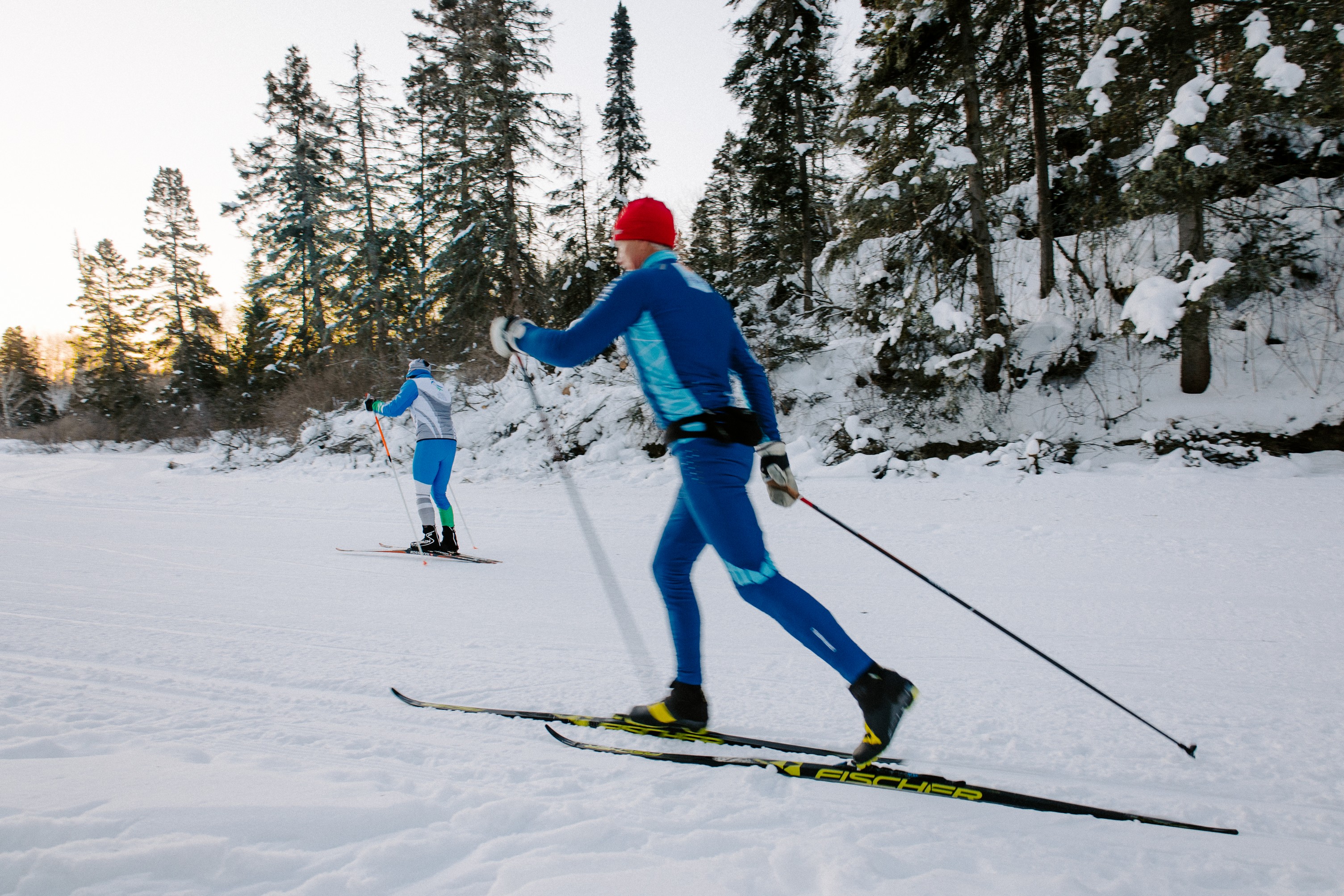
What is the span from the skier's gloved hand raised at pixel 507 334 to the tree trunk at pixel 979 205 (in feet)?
32.8

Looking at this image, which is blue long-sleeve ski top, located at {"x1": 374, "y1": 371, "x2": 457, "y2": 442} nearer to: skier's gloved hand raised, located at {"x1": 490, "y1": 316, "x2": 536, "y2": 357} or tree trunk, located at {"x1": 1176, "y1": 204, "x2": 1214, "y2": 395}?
skier's gloved hand raised, located at {"x1": 490, "y1": 316, "x2": 536, "y2": 357}

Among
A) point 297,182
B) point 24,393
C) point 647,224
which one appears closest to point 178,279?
point 297,182

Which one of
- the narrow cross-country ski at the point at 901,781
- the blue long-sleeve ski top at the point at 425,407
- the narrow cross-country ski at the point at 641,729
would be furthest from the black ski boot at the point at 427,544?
the narrow cross-country ski at the point at 901,781

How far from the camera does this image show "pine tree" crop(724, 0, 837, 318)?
15477 millimetres

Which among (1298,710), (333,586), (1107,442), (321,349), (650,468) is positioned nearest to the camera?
(1298,710)

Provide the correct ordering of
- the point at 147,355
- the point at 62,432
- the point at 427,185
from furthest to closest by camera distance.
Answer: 1. the point at 147,355
2. the point at 62,432
3. the point at 427,185

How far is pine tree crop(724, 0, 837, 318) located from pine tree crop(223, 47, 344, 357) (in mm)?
16274

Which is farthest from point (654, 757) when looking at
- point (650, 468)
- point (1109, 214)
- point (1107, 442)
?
point (1109, 214)

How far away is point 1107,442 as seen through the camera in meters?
8.95

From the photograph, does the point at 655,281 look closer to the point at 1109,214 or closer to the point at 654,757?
the point at 654,757

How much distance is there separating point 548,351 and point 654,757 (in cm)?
156

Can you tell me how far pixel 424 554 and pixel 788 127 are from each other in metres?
15.4

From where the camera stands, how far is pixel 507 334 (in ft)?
8.25

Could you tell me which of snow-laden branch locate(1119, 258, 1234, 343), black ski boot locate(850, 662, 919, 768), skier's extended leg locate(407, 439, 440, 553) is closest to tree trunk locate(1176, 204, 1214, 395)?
snow-laden branch locate(1119, 258, 1234, 343)
